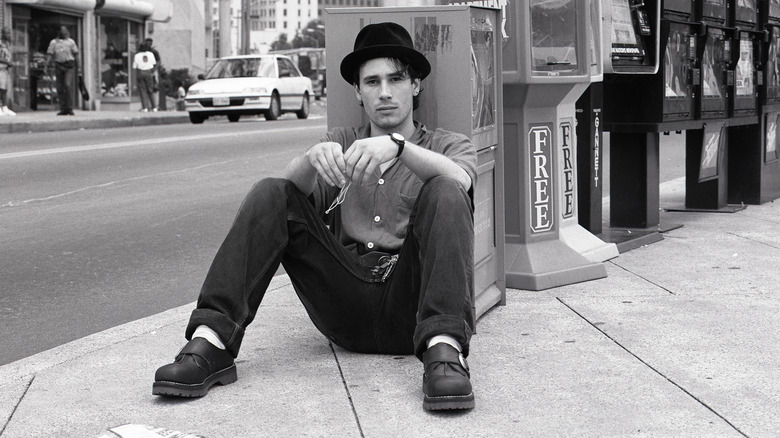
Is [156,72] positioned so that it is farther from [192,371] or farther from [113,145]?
[192,371]

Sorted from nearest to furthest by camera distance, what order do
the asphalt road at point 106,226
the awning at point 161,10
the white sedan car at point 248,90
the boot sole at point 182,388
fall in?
the boot sole at point 182,388, the asphalt road at point 106,226, the white sedan car at point 248,90, the awning at point 161,10

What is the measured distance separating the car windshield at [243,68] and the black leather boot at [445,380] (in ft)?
75.3

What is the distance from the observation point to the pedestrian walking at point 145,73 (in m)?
26.3

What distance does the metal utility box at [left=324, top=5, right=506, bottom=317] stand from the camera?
432 cm

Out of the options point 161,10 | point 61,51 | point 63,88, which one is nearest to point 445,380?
point 63,88

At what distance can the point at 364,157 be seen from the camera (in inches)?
136

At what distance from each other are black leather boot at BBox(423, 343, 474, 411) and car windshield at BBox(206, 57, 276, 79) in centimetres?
2294

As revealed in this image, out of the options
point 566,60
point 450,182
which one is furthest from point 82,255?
point 450,182

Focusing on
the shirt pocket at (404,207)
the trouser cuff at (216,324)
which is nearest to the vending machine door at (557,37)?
the shirt pocket at (404,207)

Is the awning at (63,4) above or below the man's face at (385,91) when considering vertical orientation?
above

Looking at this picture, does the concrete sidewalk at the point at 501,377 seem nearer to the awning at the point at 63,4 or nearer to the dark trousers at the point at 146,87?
the awning at the point at 63,4

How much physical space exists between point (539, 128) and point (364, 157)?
215 centimetres

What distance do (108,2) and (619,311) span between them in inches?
1037

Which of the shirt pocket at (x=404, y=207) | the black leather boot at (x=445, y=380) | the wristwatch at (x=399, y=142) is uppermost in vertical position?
the wristwatch at (x=399, y=142)
